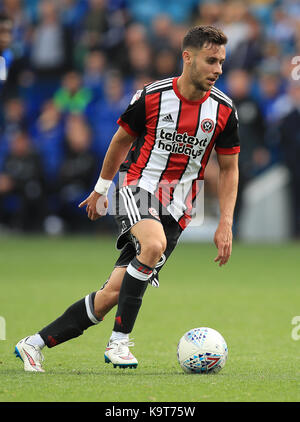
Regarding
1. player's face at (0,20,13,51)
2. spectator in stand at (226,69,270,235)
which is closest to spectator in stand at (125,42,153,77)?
spectator in stand at (226,69,270,235)

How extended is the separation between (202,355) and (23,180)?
1200 centimetres

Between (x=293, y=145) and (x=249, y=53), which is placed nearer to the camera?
(x=293, y=145)

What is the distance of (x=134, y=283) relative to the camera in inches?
221

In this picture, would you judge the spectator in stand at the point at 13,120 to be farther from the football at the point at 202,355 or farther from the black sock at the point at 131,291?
the football at the point at 202,355

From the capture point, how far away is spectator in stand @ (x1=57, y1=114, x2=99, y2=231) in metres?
16.9

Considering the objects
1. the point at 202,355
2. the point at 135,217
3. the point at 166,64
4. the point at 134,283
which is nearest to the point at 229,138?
the point at 135,217

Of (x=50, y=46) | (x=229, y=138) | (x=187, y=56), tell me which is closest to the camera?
(x=187, y=56)

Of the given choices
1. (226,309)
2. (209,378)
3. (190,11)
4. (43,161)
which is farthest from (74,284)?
(190,11)

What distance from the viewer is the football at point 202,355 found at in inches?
220

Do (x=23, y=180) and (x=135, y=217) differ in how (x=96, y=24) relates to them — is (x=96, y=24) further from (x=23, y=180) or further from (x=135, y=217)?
(x=135, y=217)

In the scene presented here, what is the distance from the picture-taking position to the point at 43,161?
17.4 metres

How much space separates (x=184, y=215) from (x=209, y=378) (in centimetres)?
118

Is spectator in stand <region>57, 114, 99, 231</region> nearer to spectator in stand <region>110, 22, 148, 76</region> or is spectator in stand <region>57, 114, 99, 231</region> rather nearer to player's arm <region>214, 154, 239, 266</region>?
spectator in stand <region>110, 22, 148, 76</region>

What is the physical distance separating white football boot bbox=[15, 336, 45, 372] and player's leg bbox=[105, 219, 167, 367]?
1.44 ft
